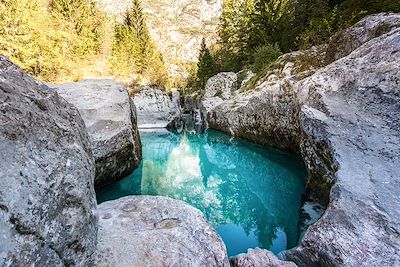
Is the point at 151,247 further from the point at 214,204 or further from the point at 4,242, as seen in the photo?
the point at 214,204

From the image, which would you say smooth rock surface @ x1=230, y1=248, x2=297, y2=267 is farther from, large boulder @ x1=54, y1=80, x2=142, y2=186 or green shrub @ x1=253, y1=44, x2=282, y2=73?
green shrub @ x1=253, y1=44, x2=282, y2=73

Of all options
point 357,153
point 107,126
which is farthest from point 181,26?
point 357,153

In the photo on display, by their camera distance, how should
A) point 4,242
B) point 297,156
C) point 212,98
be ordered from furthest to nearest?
point 212,98 → point 297,156 → point 4,242

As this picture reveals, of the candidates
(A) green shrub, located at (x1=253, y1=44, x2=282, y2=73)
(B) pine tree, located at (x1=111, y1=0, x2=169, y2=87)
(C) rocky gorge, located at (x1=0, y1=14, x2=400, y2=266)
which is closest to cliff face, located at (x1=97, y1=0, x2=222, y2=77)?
(B) pine tree, located at (x1=111, y1=0, x2=169, y2=87)

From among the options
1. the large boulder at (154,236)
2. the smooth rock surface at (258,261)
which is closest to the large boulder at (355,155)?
the smooth rock surface at (258,261)

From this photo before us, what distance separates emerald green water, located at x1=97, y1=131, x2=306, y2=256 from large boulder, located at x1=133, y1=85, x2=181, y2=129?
37.1ft

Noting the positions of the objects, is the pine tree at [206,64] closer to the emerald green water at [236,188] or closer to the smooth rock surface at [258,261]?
the emerald green water at [236,188]

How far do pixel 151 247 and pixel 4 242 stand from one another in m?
1.64

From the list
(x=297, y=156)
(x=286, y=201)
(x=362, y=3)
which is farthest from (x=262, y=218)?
(x=362, y=3)

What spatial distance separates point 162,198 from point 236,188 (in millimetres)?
5034

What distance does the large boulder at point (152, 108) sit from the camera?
85.9 ft

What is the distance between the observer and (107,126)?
26.8ft

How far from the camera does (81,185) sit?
264cm

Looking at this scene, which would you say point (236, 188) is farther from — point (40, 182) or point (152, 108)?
point (152, 108)
